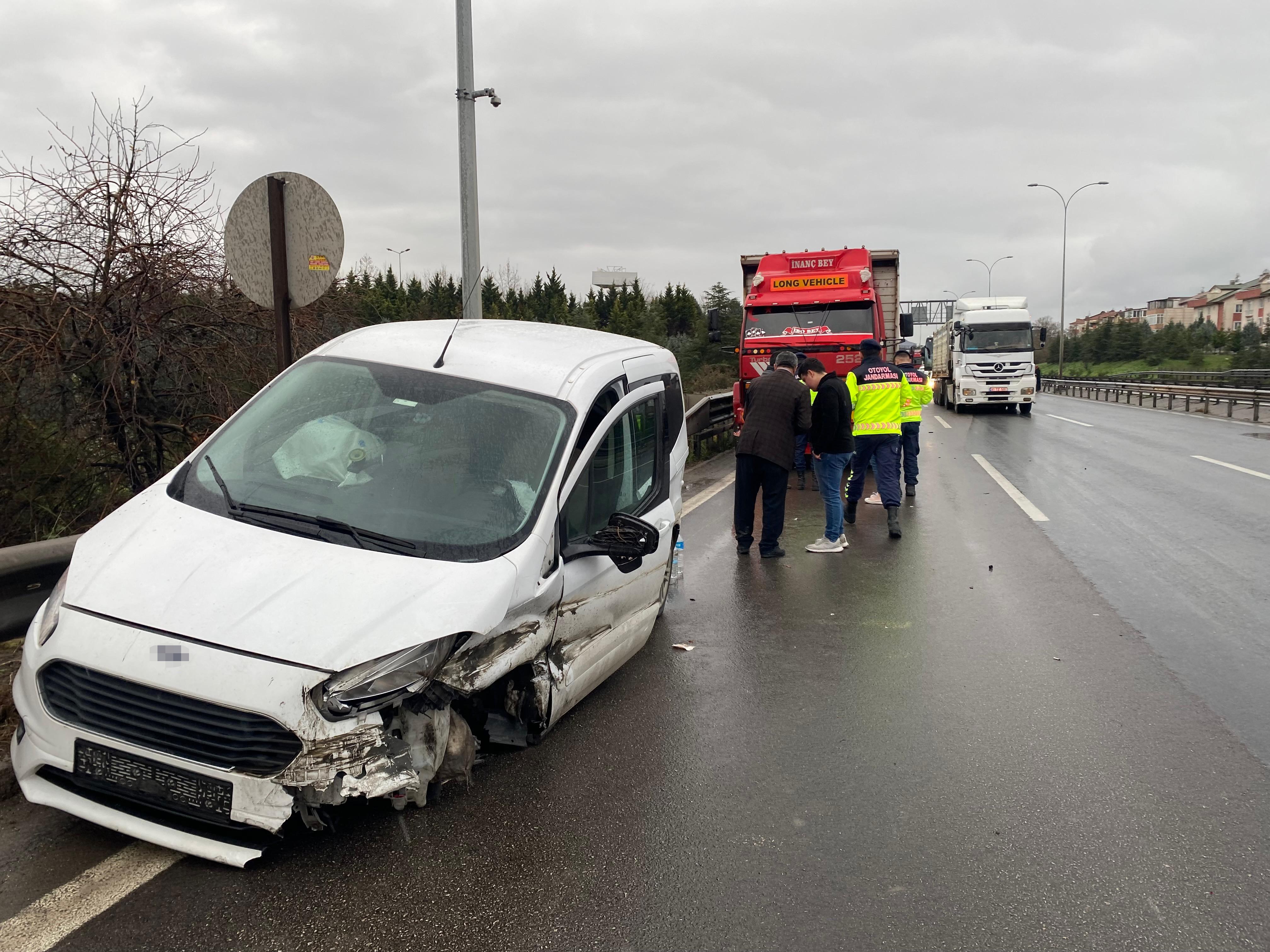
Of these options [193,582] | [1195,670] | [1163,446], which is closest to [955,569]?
[1195,670]

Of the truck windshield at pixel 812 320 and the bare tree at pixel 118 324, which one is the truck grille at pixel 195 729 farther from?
the truck windshield at pixel 812 320

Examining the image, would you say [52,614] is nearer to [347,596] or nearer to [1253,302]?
[347,596]

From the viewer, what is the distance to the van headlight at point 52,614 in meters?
3.25

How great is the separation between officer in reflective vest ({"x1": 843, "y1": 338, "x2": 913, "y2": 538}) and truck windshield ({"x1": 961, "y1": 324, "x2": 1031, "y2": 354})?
69.2 ft

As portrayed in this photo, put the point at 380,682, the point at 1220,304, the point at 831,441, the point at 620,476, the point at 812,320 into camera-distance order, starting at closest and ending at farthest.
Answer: the point at 380,682, the point at 620,476, the point at 831,441, the point at 812,320, the point at 1220,304

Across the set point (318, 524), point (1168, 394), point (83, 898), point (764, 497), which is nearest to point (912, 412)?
point (764, 497)

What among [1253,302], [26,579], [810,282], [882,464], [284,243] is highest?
[1253,302]

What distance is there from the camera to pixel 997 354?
2983cm

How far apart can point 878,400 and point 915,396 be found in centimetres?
183

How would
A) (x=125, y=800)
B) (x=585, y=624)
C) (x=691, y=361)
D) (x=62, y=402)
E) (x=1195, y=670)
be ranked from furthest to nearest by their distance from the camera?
(x=691, y=361) < (x=62, y=402) < (x=1195, y=670) < (x=585, y=624) < (x=125, y=800)

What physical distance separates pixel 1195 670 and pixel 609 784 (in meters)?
3.49

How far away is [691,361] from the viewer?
4791 cm

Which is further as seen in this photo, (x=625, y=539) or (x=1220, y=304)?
(x=1220, y=304)

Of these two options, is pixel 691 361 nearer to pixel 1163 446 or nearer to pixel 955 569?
pixel 1163 446
